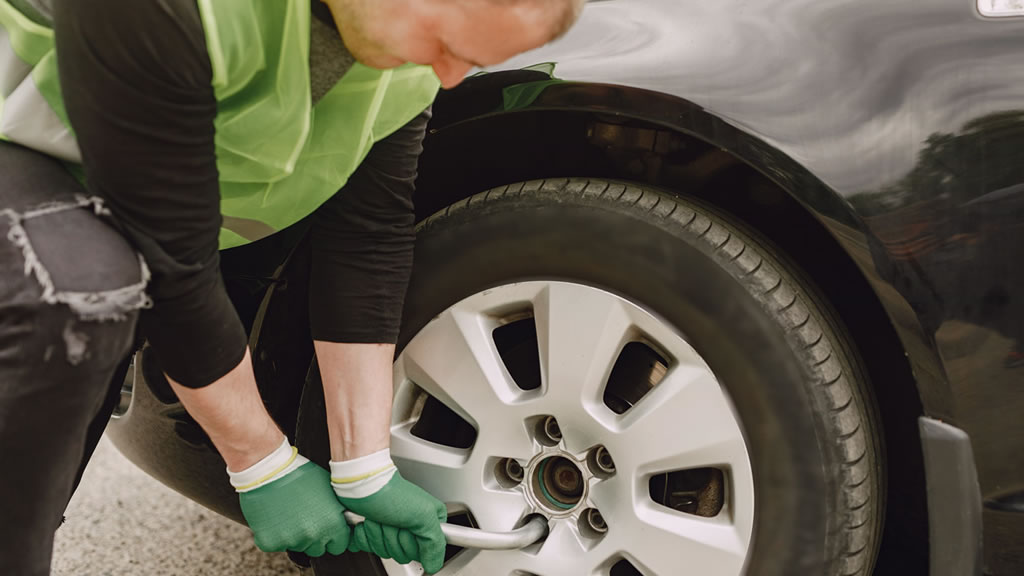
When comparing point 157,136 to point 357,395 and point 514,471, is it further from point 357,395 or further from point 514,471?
point 514,471

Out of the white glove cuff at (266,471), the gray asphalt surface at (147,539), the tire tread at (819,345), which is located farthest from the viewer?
the gray asphalt surface at (147,539)

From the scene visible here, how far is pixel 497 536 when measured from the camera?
4.13 feet

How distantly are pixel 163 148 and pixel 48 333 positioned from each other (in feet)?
0.70

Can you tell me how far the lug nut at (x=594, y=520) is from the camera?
1.25 m

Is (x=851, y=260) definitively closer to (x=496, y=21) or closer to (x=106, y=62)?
(x=496, y=21)

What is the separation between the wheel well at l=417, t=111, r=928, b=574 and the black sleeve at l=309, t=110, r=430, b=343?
0.12 metres

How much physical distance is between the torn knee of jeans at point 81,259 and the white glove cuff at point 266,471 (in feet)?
1.16

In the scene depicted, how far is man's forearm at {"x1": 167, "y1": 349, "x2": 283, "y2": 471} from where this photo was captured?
1107 mm

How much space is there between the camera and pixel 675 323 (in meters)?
1.16

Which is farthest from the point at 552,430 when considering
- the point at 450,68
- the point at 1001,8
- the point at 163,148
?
the point at 1001,8

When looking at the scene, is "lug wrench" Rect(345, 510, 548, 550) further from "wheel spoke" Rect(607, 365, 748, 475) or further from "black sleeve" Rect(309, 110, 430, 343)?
"black sleeve" Rect(309, 110, 430, 343)

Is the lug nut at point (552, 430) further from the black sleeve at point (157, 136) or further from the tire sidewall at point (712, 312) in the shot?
the black sleeve at point (157, 136)

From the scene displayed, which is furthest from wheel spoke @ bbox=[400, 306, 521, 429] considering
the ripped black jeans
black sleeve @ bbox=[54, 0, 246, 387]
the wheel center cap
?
the ripped black jeans

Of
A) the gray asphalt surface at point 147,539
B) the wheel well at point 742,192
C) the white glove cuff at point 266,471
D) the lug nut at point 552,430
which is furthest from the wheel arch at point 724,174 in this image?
the gray asphalt surface at point 147,539
